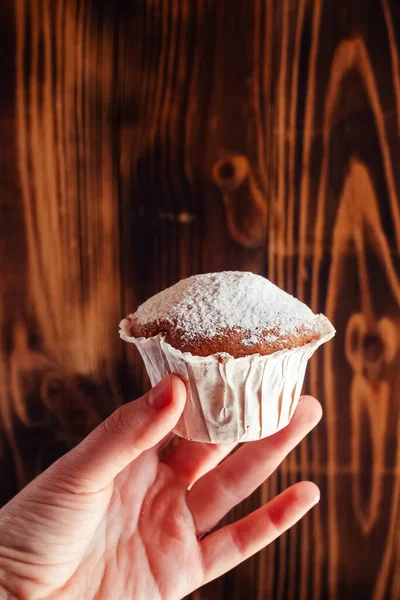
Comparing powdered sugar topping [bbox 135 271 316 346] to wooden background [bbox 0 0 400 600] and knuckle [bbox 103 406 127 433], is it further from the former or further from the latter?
wooden background [bbox 0 0 400 600]

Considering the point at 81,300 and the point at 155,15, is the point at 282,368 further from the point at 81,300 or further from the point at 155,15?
the point at 155,15

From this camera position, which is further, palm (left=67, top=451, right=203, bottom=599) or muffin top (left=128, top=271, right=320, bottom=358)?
palm (left=67, top=451, right=203, bottom=599)

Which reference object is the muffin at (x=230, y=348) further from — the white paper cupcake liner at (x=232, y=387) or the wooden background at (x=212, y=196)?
the wooden background at (x=212, y=196)

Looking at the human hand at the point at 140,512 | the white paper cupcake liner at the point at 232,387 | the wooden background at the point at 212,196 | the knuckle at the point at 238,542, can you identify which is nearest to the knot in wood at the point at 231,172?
the wooden background at the point at 212,196

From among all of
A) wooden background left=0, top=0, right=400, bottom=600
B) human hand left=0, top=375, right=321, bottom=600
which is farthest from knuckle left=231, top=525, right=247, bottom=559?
wooden background left=0, top=0, right=400, bottom=600

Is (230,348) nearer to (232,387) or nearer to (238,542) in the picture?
(232,387)

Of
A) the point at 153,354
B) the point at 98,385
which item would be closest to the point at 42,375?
the point at 98,385
